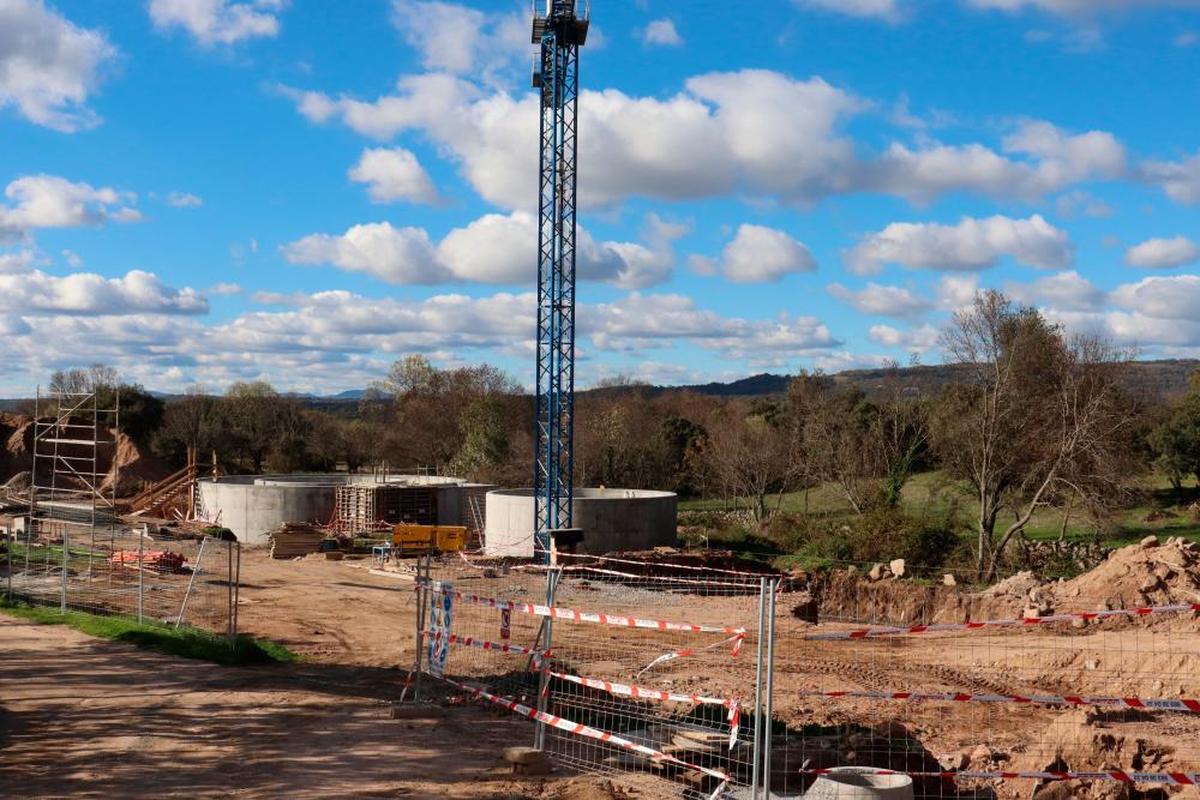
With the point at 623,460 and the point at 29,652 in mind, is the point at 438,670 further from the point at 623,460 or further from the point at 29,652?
the point at 623,460

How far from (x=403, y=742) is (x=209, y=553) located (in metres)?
24.5

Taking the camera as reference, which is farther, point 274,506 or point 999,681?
point 274,506

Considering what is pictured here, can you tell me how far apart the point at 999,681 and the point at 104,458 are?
60.3m

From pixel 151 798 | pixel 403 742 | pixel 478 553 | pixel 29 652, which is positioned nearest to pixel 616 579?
pixel 478 553

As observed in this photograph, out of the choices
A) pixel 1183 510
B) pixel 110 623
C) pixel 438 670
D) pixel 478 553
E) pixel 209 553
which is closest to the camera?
pixel 438 670

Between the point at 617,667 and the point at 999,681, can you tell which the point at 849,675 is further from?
the point at 617,667

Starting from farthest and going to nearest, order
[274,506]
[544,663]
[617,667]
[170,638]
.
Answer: [274,506] < [170,638] < [617,667] < [544,663]

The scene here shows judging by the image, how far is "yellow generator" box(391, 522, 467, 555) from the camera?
A: 111 ft

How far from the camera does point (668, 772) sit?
10.5 m

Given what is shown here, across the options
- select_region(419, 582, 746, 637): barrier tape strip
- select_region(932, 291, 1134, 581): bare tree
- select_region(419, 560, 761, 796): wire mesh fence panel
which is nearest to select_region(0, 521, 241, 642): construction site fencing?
select_region(419, 560, 761, 796): wire mesh fence panel

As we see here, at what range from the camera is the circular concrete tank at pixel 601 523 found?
35094 millimetres

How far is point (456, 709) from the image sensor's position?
12688 mm

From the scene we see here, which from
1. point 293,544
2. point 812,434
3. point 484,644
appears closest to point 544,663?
point 484,644

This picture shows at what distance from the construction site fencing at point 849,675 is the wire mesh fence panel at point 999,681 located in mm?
45
